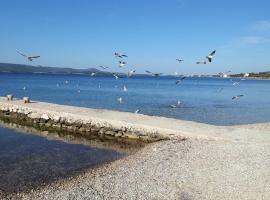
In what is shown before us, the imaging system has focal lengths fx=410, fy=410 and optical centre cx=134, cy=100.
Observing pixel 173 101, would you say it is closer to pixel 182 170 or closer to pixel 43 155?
pixel 43 155

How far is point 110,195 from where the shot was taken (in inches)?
416

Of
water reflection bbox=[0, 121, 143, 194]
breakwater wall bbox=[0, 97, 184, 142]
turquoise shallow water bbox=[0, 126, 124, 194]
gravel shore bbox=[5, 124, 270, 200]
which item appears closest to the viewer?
gravel shore bbox=[5, 124, 270, 200]

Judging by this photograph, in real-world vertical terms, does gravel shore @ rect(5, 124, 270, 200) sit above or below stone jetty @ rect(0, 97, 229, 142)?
below

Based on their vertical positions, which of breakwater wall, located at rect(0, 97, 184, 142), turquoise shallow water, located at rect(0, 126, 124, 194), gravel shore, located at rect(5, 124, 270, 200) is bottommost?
turquoise shallow water, located at rect(0, 126, 124, 194)

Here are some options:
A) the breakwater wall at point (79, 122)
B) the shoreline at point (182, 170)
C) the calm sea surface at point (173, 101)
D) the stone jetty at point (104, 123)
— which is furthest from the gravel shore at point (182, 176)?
the calm sea surface at point (173, 101)

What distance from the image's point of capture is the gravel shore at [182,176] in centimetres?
Answer: 1063

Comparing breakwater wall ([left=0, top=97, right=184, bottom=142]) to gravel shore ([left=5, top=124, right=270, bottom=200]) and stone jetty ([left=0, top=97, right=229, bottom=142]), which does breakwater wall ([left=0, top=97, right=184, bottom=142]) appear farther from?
gravel shore ([left=5, top=124, right=270, bottom=200])

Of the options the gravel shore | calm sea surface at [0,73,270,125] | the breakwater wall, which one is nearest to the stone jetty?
the breakwater wall

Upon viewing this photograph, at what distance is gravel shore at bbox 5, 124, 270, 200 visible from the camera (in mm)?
10633

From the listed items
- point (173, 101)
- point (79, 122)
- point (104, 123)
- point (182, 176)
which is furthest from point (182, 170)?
point (173, 101)

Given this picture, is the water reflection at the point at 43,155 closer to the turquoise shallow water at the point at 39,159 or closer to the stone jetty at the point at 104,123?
the turquoise shallow water at the point at 39,159

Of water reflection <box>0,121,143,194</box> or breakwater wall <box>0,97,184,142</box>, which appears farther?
breakwater wall <box>0,97,184,142</box>

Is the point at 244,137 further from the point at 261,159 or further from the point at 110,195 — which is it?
the point at 110,195

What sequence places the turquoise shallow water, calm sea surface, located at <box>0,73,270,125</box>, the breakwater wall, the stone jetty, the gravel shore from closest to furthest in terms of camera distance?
1. the gravel shore
2. the turquoise shallow water
3. the stone jetty
4. the breakwater wall
5. calm sea surface, located at <box>0,73,270,125</box>
